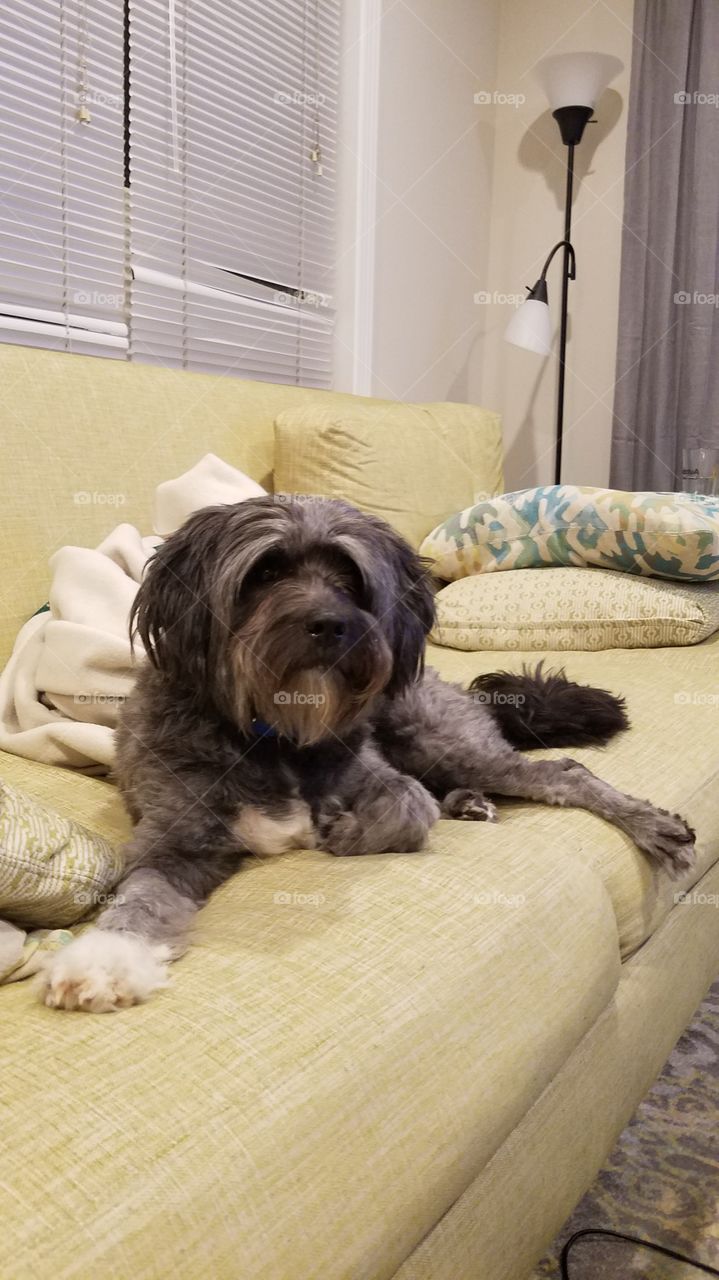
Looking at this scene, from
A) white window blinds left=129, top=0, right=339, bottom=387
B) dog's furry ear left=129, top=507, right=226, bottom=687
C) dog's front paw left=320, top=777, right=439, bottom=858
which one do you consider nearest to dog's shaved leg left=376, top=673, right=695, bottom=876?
dog's front paw left=320, top=777, right=439, bottom=858

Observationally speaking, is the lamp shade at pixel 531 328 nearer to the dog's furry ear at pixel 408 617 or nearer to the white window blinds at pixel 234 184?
the white window blinds at pixel 234 184

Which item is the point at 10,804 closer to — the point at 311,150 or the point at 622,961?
the point at 622,961

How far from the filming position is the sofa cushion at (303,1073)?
27.3 inches

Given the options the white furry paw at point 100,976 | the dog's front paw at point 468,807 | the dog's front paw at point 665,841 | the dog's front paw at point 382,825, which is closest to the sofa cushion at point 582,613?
the dog's front paw at point 468,807

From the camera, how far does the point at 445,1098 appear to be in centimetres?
93

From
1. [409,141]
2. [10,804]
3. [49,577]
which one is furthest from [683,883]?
[409,141]

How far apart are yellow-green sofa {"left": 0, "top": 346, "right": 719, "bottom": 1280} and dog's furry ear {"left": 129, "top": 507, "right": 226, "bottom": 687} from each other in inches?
11.2

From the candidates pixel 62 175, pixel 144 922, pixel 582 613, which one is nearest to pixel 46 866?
pixel 144 922

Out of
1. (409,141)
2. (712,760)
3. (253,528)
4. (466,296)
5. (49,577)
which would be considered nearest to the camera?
(253,528)

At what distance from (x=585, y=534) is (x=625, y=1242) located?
5.26 ft

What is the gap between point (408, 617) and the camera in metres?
1.45

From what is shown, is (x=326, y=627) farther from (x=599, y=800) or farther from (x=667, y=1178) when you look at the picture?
(x=667, y=1178)

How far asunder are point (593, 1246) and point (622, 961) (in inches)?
15.2

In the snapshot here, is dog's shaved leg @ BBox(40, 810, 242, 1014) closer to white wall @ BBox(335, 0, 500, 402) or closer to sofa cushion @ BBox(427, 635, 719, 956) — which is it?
sofa cushion @ BBox(427, 635, 719, 956)
